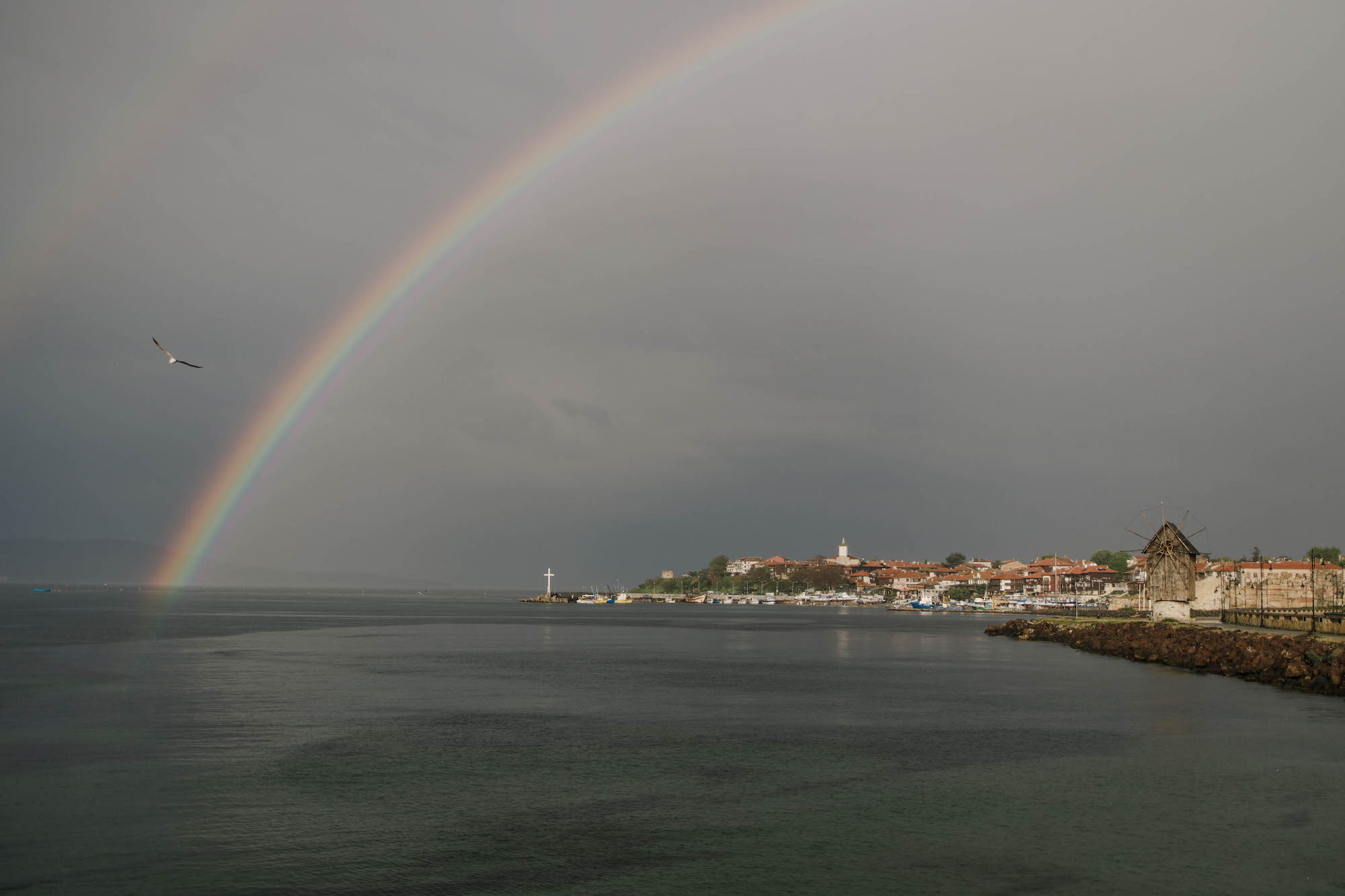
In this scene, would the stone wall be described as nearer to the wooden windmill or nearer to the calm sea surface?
the wooden windmill

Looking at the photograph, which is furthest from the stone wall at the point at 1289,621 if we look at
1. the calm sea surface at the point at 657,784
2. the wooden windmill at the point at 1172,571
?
the calm sea surface at the point at 657,784

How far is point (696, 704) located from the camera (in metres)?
40.7

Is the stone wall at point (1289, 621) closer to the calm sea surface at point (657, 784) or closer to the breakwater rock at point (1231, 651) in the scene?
the breakwater rock at point (1231, 651)

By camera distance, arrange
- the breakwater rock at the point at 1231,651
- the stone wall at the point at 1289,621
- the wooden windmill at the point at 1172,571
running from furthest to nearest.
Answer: the wooden windmill at the point at 1172,571, the stone wall at the point at 1289,621, the breakwater rock at the point at 1231,651

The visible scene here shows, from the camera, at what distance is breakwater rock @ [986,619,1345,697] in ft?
153

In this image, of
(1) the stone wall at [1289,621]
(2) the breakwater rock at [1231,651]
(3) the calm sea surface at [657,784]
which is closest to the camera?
(3) the calm sea surface at [657,784]

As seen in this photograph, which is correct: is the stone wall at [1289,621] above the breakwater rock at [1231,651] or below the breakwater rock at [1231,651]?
above

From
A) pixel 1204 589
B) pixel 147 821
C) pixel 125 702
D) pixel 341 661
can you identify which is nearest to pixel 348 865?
pixel 147 821

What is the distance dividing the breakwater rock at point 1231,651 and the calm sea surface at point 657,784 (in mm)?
2400

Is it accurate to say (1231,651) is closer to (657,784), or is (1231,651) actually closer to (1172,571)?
(1172,571)

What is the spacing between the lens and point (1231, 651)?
5738 cm

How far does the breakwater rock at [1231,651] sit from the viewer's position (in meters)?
46.6

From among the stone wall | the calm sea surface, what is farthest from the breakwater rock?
the stone wall

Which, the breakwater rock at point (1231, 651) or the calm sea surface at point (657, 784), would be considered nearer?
the calm sea surface at point (657, 784)
